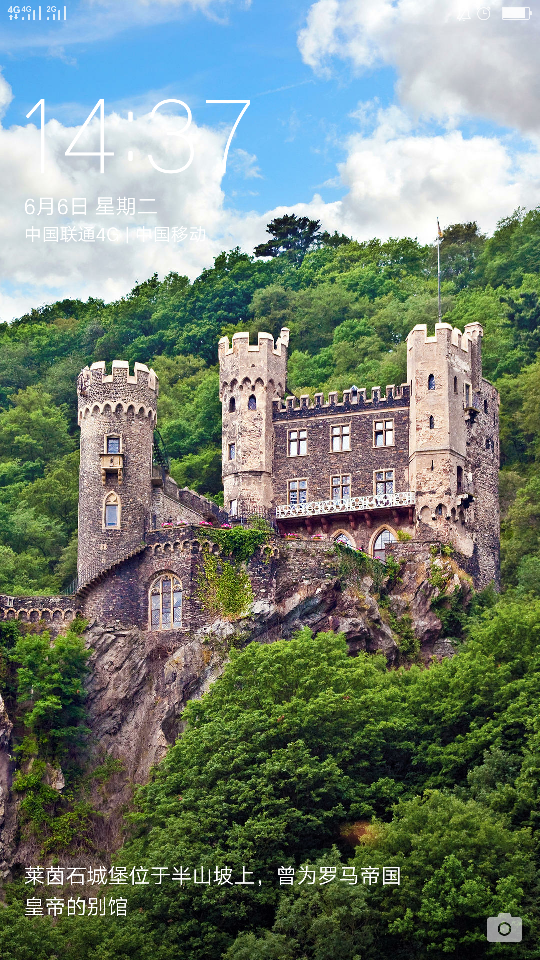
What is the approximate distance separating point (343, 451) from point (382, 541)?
4.39m

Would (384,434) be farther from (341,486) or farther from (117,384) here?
(117,384)

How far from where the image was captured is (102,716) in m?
60.3

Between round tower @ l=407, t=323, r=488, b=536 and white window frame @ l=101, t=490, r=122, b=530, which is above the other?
round tower @ l=407, t=323, r=488, b=536

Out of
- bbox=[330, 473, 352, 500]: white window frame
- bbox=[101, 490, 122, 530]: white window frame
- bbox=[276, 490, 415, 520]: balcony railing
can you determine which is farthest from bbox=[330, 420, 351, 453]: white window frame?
bbox=[101, 490, 122, 530]: white window frame

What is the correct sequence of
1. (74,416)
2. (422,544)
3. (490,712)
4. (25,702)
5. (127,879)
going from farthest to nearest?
(74,416) < (422,544) < (25,702) < (490,712) < (127,879)

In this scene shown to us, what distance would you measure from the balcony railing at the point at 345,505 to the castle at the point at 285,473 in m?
0.04

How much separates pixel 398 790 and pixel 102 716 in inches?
541

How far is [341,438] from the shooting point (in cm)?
6931

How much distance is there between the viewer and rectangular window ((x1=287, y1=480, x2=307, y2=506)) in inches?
2714

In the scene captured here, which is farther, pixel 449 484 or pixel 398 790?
pixel 449 484

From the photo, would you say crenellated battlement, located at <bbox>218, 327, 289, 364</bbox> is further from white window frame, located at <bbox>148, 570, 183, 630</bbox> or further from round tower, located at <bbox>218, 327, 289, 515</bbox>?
Answer: white window frame, located at <bbox>148, 570, 183, 630</bbox>

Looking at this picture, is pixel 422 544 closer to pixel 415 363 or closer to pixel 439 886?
pixel 415 363

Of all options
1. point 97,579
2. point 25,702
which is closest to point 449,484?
point 97,579

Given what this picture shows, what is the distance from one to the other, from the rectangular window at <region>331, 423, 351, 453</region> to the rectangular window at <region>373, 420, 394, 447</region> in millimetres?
1191
